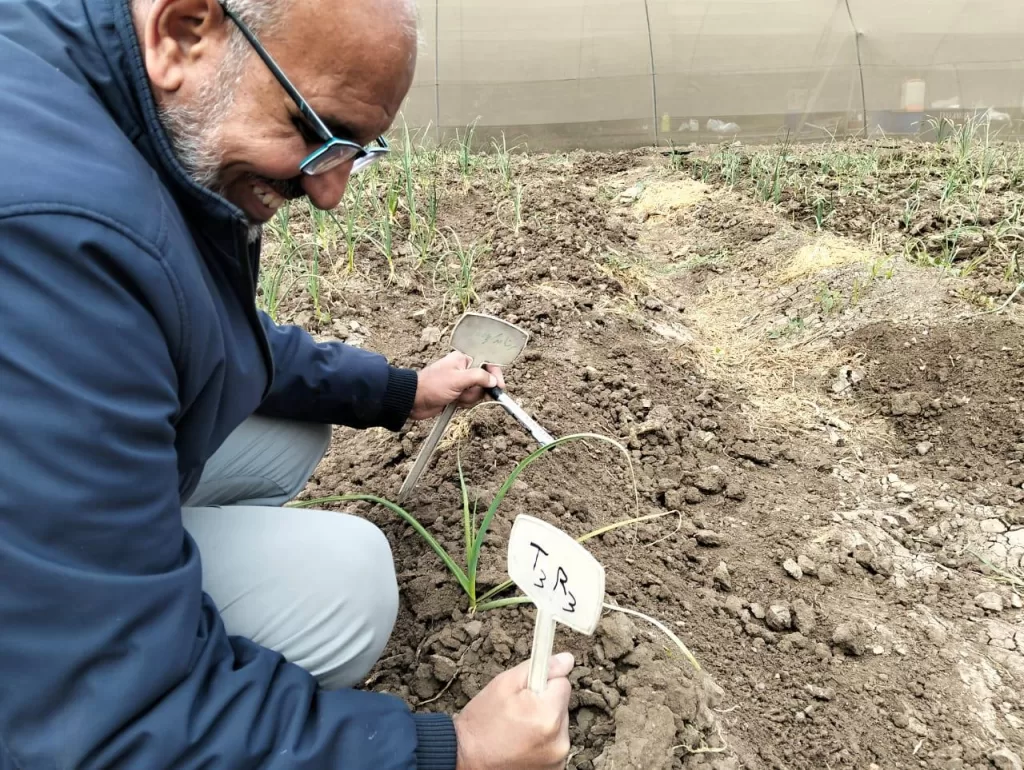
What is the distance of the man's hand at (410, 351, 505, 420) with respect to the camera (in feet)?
5.02

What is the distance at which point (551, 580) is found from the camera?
814 millimetres

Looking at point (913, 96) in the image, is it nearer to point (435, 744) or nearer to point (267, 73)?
point (267, 73)

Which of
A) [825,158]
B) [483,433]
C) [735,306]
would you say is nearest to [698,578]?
[483,433]

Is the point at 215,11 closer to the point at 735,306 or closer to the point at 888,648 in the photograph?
the point at 888,648

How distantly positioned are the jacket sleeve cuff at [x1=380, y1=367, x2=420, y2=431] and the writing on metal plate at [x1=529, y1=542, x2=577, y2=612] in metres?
0.74

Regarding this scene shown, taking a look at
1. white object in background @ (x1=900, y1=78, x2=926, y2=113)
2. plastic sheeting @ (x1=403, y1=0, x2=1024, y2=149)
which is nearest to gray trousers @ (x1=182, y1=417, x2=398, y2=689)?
plastic sheeting @ (x1=403, y1=0, x2=1024, y2=149)

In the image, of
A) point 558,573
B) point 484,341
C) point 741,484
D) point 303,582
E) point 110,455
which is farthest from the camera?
point 741,484

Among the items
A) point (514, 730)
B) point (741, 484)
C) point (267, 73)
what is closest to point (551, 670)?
point (514, 730)

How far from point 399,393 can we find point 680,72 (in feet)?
17.0

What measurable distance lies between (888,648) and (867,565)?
9.8 inches

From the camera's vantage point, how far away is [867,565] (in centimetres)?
159

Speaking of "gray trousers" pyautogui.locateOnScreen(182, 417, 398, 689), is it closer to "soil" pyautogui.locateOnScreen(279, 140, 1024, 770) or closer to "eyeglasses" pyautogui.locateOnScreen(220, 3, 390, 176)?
"soil" pyautogui.locateOnScreen(279, 140, 1024, 770)

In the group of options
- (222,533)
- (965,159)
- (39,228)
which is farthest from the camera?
(965,159)

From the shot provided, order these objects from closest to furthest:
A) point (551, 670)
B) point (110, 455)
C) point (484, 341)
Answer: point (110, 455), point (551, 670), point (484, 341)
